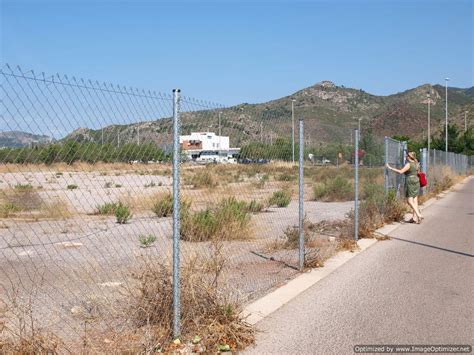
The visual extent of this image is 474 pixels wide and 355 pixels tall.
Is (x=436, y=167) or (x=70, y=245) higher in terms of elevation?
(x=436, y=167)

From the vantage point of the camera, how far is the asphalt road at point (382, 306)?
5832mm

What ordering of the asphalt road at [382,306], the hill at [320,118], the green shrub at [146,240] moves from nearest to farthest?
the asphalt road at [382,306]
the hill at [320,118]
the green shrub at [146,240]

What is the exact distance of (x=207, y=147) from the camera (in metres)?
7.05

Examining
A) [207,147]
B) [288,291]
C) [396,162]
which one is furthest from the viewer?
[396,162]

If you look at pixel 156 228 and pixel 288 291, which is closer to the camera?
pixel 288 291

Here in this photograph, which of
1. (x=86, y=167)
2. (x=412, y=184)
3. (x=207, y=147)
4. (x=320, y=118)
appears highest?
(x=320, y=118)

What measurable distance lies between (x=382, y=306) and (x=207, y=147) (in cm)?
286

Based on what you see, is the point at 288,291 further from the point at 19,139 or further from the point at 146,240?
the point at 146,240

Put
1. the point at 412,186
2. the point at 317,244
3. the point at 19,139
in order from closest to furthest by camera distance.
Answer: the point at 19,139
the point at 317,244
the point at 412,186

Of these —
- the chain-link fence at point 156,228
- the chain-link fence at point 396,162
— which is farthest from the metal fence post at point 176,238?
the chain-link fence at point 396,162

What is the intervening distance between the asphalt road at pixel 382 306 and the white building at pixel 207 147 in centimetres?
204

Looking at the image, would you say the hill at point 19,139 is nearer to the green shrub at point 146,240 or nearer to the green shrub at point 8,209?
the green shrub at point 146,240

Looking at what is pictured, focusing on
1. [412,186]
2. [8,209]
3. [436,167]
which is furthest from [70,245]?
[436,167]

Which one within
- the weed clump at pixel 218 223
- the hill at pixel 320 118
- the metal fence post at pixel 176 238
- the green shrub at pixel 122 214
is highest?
the hill at pixel 320 118
